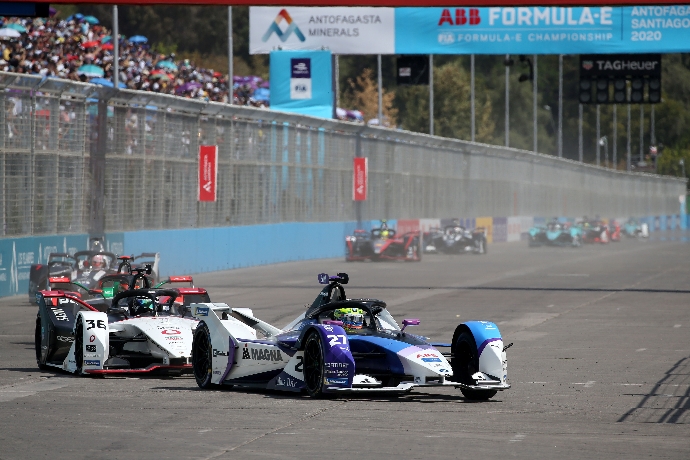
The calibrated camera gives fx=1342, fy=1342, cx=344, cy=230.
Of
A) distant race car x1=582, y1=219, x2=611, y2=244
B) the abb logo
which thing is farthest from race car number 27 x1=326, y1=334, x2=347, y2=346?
distant race car x1=582, y1=219, x2=611, y2=244

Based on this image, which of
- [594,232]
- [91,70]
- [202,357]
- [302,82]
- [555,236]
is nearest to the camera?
A: [202,357]

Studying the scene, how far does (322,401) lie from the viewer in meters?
11.4

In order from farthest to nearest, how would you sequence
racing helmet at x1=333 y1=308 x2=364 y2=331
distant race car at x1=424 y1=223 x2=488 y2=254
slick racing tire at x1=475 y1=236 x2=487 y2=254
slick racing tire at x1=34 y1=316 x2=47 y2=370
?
slick racing tire at x1=475 y1=236 x2=487 y2=254
distant race car at x1=424 y1=223 x2=488 y2=254
slick racing tire at x1=34 y1=316 x2=47 y2=370
racing helmet at x1=333 y1=308 x2=364 y2=331

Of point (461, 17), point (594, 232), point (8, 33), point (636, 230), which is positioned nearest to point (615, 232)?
point (594, 232)

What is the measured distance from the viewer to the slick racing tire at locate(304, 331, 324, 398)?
37.1 feet

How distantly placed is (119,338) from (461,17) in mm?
23421

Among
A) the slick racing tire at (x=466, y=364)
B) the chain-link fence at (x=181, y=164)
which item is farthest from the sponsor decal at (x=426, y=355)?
the chain-link fence at (x=181, y=164)

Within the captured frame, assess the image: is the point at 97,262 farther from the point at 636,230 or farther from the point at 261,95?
the point at 636,230

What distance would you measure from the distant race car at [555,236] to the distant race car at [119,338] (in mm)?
43886

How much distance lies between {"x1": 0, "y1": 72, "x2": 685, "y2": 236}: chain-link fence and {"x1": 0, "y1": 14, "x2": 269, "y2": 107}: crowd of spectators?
2.65 metres

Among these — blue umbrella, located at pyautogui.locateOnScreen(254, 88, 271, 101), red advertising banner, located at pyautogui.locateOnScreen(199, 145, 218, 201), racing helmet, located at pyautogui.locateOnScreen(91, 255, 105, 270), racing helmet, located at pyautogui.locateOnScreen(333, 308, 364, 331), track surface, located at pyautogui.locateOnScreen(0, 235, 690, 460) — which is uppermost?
blue umbrella, located at pyautogui.locateOnScreen(254, 88, 271, 101)

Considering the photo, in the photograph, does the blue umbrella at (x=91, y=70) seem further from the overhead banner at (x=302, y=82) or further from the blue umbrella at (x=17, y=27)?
the overhead banner at (x=302, y=82)

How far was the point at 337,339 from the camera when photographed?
36.6 feet

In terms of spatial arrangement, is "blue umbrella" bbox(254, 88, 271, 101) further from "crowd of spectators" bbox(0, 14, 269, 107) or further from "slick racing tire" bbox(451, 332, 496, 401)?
"slick racing tire" bbox(451, 332, 496, 401)
